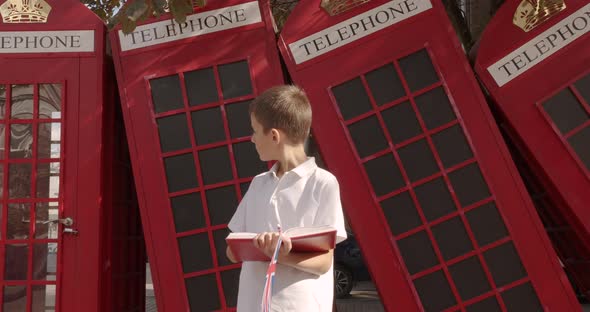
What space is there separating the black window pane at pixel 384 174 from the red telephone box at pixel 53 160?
1679 millimetres

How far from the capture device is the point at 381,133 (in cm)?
426

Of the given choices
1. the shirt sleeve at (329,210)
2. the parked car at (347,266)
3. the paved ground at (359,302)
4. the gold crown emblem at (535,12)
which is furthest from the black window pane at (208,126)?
the parked car at (347,266)

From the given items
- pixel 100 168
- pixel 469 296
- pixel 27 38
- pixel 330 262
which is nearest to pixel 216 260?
pixel 100 168

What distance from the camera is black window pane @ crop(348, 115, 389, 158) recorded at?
13.9 feet

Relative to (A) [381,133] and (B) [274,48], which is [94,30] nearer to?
(B) [274,48]

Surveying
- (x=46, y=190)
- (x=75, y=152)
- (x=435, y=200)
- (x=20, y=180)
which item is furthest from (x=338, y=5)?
(x=20, y=180)

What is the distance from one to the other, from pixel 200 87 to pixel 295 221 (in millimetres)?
2394

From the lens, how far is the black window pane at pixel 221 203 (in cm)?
426

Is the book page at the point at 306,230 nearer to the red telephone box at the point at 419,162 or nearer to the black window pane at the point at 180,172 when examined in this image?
the red telephone box at the point at 419,162

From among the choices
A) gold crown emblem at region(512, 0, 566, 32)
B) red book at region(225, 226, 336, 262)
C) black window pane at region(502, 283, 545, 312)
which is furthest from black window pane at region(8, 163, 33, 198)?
gold crown emblem at region(512, 0, 566, 32)

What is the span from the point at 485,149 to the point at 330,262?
2.27 meters

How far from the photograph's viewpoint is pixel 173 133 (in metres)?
4.36

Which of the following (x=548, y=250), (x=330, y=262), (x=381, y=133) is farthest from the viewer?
(x=381, y=133)

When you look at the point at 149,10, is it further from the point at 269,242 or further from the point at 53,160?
the point at 269,242
